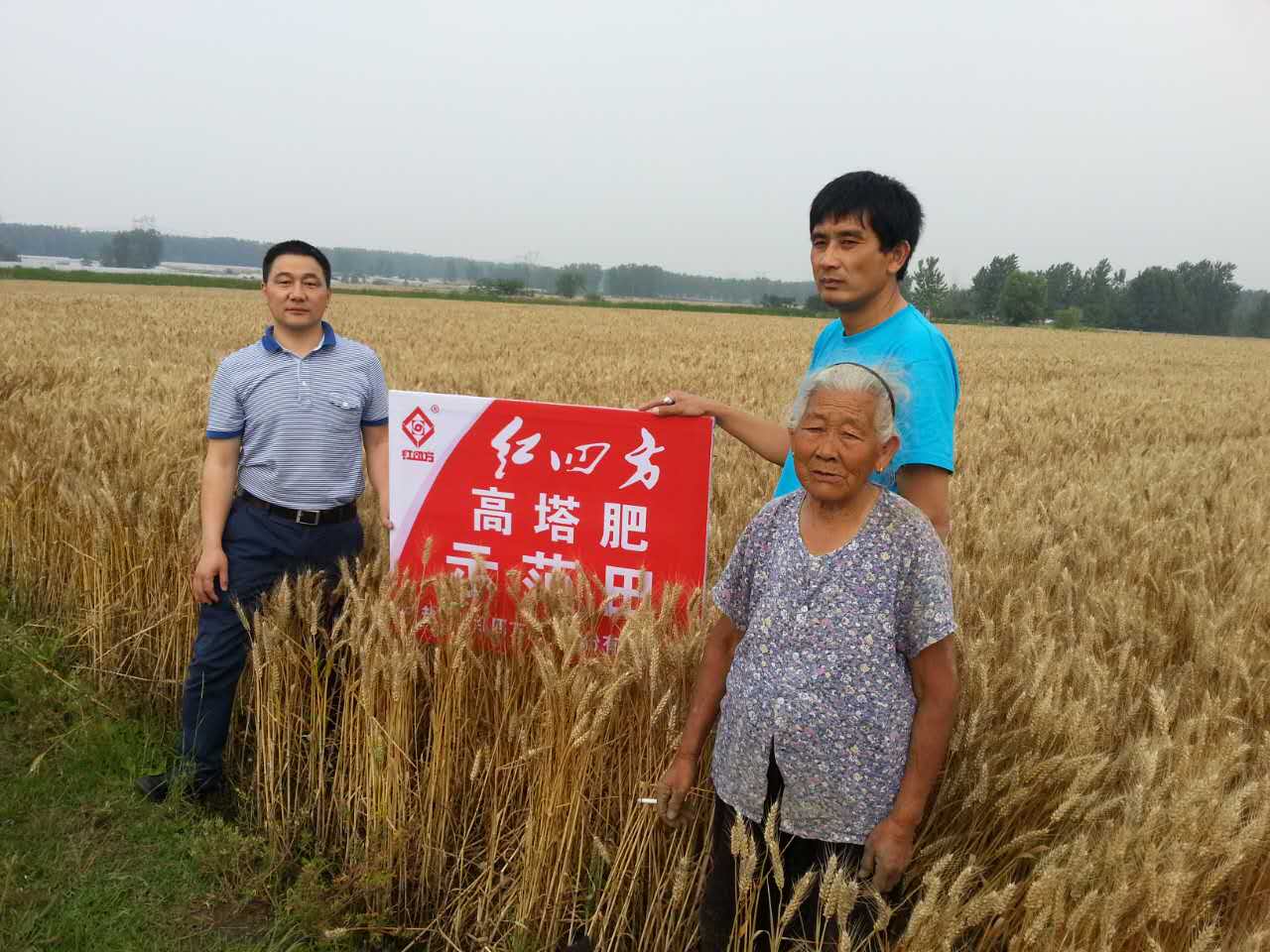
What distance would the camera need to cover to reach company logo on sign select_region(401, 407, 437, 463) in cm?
277

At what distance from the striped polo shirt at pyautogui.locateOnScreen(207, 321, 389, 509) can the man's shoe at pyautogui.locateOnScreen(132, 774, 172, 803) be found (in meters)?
1.09

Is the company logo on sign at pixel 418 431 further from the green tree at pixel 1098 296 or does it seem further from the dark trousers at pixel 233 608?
the green tree at pixel 1098 296

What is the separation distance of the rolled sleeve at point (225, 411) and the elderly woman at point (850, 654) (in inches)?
77.3

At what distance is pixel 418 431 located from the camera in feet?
9.12

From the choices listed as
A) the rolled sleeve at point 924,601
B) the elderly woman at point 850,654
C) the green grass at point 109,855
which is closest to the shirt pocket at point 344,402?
the green grass at point 109,855

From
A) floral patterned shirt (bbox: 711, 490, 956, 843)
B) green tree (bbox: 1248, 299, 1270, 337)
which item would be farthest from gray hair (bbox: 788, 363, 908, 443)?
green tree (bbox: 1248, 299, 1270, 337)

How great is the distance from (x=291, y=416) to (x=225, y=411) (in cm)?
21

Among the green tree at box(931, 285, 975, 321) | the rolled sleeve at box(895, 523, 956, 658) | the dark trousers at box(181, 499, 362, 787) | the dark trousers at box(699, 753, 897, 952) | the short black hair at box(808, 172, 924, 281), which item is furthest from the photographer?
the green tree at box(931, 285, 975, 321)

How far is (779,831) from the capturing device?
1.82 metres

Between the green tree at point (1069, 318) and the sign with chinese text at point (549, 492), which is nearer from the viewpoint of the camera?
the sign with chinese text at point (549, 492)

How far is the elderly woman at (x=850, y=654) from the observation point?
5.30ft

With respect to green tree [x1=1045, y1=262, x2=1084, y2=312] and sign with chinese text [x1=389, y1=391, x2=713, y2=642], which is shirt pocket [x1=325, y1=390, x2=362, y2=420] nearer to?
sign with chinese text [x1=389, y1=391, x2=713, y2=642]

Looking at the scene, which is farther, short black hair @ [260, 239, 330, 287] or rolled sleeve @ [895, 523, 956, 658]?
short black hair @ [260, 239, 330, 287]

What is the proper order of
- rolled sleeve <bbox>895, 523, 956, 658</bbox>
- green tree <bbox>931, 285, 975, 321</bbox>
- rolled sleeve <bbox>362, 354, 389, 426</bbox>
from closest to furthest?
rolled sleeve <bbox>895, 523, 956, 658</bbox>, rolled sleeve <bbox>362, 354, 389, 426</bbox>, green tree <bbox>931, 285, 975, 321</bbox>
